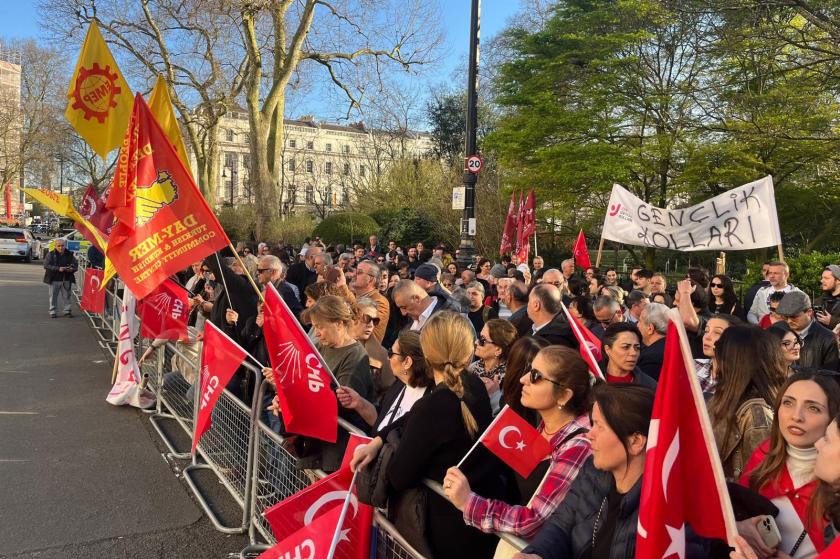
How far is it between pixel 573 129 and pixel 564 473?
21.0 meters

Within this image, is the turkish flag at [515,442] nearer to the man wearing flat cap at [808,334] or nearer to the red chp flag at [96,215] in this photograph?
the man wearing flat cap at [808,334]

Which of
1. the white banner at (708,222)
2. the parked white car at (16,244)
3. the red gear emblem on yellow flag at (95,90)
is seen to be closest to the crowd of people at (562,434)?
the white banner at (708,222)

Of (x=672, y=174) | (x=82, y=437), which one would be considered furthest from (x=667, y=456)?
(x=672, y=174)

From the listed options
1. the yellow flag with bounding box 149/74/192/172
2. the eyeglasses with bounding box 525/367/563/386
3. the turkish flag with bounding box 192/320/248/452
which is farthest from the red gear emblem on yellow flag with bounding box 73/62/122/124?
the eyeglasses with bounding box 525/367/563/386

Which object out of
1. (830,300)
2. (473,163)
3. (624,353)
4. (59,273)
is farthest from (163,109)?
(59,273)

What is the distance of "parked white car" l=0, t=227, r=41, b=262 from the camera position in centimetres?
3288

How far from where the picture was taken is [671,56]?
21.7 m

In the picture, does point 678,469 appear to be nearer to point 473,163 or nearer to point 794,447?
point 794,447

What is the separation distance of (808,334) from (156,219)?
5.47 m

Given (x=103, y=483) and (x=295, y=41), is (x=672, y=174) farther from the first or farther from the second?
(x=103, y=483)

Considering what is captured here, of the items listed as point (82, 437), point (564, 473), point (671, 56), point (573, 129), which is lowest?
point (82, 437)

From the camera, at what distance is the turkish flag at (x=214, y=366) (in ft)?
16.0

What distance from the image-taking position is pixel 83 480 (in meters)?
5.59

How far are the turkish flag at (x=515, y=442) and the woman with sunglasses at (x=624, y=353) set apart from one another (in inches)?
66.0
